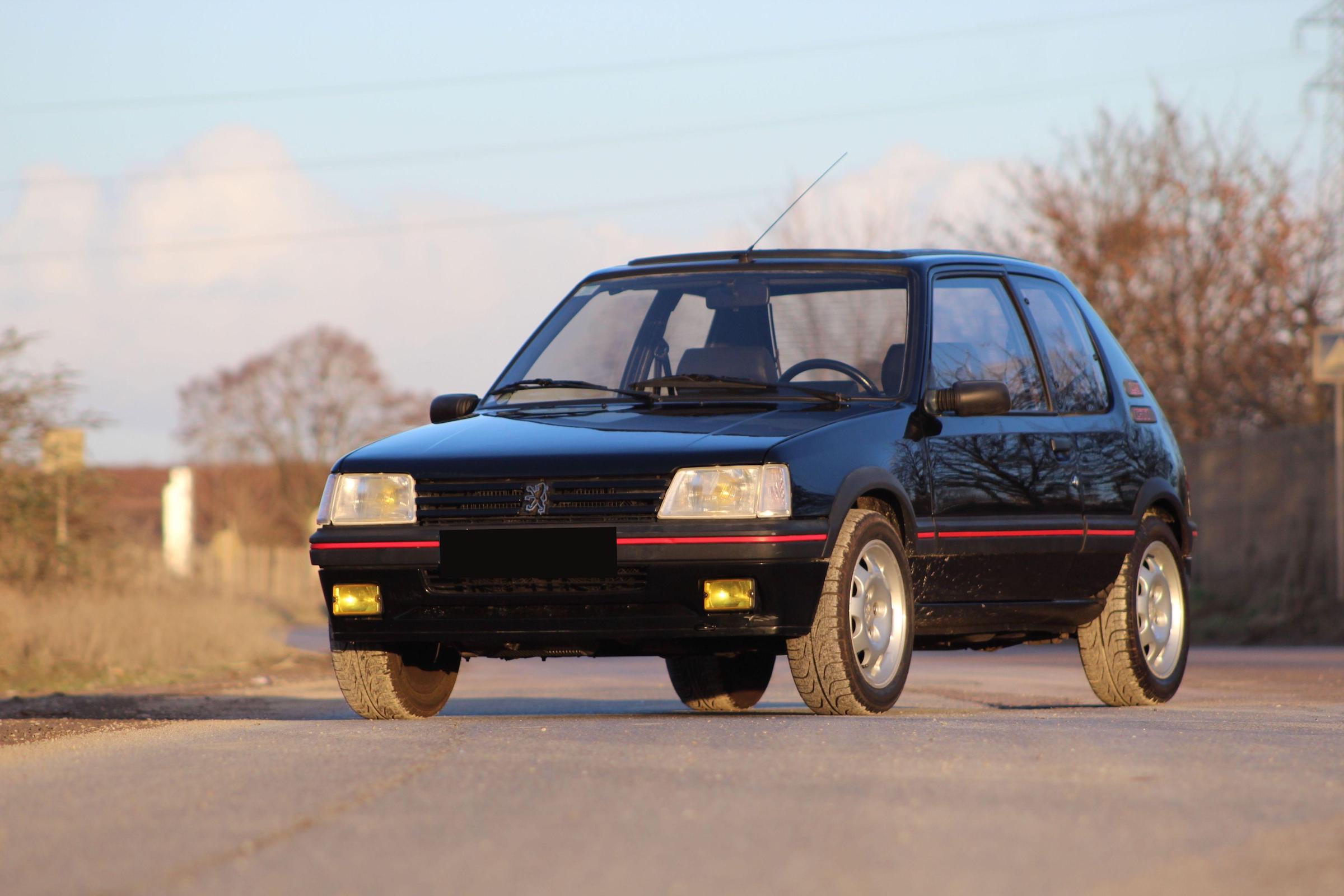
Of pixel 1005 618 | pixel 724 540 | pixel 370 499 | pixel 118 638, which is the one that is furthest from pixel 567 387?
pixel 118 638

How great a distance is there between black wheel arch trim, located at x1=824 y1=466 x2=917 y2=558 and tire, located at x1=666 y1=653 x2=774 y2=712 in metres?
1.81

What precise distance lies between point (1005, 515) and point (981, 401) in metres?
0.64

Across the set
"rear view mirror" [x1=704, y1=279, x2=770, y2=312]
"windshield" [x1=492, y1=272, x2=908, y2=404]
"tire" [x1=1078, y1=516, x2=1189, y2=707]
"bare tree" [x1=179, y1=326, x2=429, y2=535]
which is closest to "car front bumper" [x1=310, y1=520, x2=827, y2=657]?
"windshield" [x1=492, y1=272, x2=908, y2=404]

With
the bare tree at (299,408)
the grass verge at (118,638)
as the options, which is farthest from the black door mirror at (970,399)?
the bare tree at (299,408)

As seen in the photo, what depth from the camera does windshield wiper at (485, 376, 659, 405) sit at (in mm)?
8109

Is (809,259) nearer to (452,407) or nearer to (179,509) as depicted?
(452,407)

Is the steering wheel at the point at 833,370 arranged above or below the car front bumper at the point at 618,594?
above

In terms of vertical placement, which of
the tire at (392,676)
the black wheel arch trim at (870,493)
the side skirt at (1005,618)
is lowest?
the tire at (392,676)

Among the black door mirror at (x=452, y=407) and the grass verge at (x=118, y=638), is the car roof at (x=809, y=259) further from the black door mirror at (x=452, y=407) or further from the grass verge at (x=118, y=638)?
the grass verge at (x=118, y=638)

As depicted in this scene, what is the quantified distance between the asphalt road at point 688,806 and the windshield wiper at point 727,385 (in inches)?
50.3

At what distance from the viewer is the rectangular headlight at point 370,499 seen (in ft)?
24.6

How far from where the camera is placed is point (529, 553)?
23.7ft

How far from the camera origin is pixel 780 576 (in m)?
7.11

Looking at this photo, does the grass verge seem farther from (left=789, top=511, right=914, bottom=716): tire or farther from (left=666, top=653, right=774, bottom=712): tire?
(left=789, top=511, right=914, bottom=716): tire
